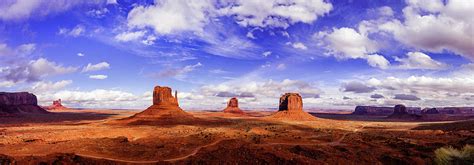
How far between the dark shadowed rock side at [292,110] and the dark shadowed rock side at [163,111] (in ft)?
128

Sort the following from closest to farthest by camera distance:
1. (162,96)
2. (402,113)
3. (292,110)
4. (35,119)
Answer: (162,96)
(35,119)
(292,110)
(402,113)

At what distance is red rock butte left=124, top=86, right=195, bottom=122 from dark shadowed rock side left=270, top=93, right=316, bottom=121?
39.4 meters

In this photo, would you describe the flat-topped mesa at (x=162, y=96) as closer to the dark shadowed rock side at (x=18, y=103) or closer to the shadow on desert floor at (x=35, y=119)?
the shadow on desert floor at (x=35, y=119)

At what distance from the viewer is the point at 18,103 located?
5276 inches

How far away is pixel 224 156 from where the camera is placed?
25266mm

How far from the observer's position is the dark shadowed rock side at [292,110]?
112125mm

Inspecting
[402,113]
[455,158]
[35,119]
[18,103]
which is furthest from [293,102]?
[18,103]

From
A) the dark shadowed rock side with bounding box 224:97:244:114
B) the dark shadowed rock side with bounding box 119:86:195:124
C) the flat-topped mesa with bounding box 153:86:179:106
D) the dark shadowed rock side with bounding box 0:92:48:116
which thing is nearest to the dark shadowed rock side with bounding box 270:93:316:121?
the dark shadowed rock side with bounding box 119:86:195:124

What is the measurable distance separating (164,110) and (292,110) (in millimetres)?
50596

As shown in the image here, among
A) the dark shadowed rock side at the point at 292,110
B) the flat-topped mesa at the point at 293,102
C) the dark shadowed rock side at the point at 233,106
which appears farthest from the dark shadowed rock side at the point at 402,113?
the dark shadowed rock side at the point at 233,106

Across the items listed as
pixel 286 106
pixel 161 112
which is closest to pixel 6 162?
pixel 161 112

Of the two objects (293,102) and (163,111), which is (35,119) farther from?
(293,102)

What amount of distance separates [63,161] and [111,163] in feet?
10.0

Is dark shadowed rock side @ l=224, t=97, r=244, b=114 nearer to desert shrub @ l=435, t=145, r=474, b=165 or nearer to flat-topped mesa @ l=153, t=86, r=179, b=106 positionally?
flat-topped mesa @ l=153, t=86, r=179, b=106
